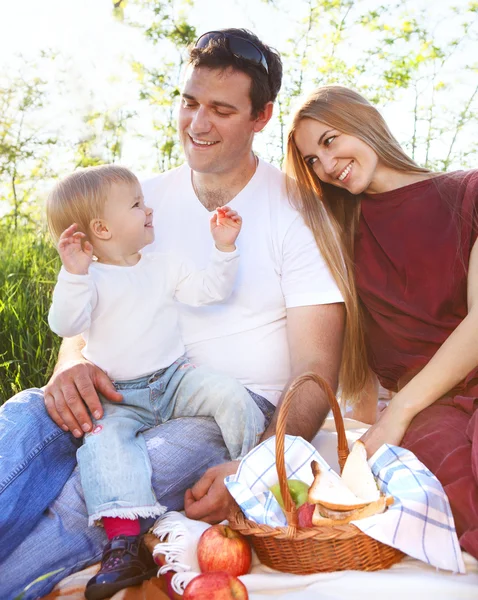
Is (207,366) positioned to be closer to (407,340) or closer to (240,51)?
(407,340)

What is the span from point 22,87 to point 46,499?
6.27 meters

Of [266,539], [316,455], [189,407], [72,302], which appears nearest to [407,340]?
[316,455]

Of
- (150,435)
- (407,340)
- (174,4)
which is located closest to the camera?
(150,435)

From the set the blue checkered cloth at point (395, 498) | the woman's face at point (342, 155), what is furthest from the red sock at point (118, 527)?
the woman's face at point (342, 155)

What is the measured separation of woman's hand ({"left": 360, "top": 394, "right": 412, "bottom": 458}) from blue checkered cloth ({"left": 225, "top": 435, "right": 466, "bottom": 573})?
201mm

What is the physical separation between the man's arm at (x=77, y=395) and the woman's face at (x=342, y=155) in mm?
1342

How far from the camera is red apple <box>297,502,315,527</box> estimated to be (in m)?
2.35

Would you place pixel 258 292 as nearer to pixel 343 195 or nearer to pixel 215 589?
pixel 343 195

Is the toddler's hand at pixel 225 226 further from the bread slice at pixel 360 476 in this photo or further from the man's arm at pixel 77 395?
the bread slice at pixel 360 476

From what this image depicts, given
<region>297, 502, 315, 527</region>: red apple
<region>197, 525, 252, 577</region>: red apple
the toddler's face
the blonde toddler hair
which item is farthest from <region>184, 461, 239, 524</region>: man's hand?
the blonde toddler hair

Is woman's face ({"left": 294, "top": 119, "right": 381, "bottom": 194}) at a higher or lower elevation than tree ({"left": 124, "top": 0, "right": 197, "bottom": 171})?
lower

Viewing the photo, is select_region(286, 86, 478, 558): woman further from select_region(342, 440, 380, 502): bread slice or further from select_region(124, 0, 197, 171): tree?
select_region(124, 0, 197, 171): tree

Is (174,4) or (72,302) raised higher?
(174,4)

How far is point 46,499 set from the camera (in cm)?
266
